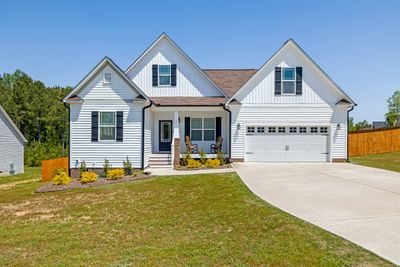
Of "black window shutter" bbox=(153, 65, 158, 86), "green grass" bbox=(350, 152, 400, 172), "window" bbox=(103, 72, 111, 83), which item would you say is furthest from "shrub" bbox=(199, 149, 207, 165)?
"green grass" bbox=(350, 152, 400, 172)

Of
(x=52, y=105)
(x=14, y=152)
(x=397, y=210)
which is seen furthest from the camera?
(x=52, y=105)

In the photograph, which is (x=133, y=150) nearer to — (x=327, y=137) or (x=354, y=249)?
(x=327, y=137)

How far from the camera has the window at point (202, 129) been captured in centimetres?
2030

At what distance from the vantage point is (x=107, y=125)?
17422 mm

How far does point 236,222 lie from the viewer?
7043mm

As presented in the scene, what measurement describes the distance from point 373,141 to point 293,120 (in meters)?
11.8

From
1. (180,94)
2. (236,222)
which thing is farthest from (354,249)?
(180,94)

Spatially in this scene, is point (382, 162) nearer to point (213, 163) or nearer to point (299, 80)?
point (299, 80)

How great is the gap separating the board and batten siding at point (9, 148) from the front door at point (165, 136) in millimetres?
17538

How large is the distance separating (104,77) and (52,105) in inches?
1692

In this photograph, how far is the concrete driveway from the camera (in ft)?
18.6

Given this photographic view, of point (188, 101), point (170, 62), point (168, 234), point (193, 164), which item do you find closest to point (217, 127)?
point (188, 101)

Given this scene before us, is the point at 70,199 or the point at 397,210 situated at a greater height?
the point at 397,210

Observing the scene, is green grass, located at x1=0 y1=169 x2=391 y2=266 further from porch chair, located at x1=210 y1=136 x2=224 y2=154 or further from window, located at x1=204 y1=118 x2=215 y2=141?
window, located at x1=204 y1=118 x2=215 y2=141
